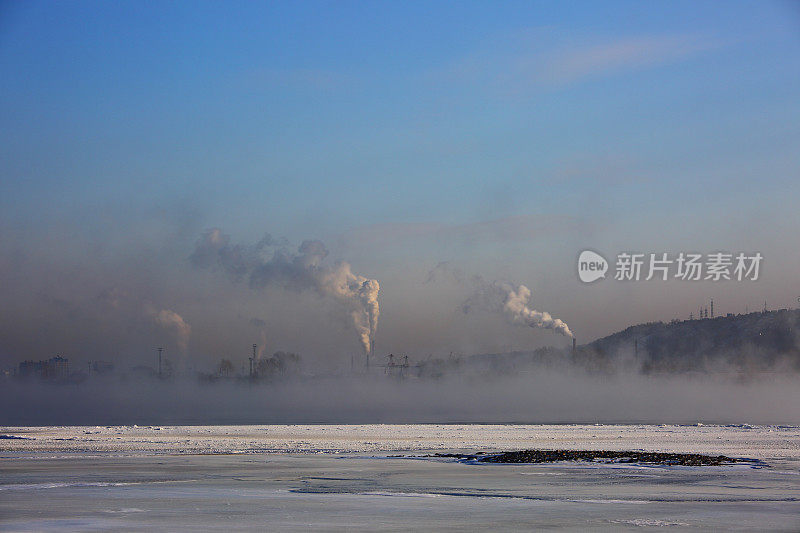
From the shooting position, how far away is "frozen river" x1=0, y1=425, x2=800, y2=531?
2594 cm

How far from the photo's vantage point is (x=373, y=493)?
1305 inches

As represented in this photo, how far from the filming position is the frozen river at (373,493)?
25.9 metres

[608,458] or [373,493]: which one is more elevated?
[608,458]

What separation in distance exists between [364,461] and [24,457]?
774 inches

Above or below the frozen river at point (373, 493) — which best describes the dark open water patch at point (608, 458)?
Answer: above

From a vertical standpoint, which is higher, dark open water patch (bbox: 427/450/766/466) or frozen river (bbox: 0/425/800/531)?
dark open water patch (bbox: 427/450/766/466)

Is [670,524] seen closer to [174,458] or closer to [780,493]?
[780,493]

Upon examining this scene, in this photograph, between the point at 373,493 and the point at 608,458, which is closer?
the point at 373,493

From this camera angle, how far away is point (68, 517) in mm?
26797

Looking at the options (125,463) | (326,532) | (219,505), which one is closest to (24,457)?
(125,463)

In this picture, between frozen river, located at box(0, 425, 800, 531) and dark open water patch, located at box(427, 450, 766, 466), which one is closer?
frozen river, located at box(0, 425, 800, 531)

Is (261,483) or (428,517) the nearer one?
(428,517)

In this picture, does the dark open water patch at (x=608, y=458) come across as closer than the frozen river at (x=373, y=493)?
No

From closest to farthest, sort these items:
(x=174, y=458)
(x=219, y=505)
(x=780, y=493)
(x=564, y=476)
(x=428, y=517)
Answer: (x=428, y=517), (x=219, y=505), (x=780, y=493), (x=564, y=476), (x=174, y=458)
